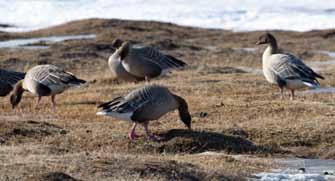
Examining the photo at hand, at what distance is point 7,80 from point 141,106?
273 inches

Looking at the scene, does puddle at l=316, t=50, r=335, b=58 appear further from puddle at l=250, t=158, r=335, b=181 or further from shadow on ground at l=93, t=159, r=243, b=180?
shadow on ground at l=93, t=159, r=243, b=180

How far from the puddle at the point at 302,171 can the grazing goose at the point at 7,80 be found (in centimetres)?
847

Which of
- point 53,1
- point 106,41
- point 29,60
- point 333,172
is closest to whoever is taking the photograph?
point 333,172

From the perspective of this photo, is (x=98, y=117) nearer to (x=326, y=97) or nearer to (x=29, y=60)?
(x=326, y=97)

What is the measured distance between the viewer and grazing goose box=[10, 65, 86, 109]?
1975cm

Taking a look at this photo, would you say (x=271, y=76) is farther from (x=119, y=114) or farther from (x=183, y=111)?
(x=119, y=114)

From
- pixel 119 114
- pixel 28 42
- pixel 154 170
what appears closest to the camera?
pixel 154 170

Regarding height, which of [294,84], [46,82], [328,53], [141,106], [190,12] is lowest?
[190,12]

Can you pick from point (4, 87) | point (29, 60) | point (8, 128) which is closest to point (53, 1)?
point (29, 60)

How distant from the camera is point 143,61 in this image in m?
23.2

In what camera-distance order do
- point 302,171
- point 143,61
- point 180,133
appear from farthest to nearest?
point 143,61, point 180,133, point 302,171

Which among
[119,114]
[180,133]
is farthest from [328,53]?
[119,114]

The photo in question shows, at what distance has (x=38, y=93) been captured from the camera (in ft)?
65.1

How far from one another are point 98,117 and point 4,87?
399 cm
